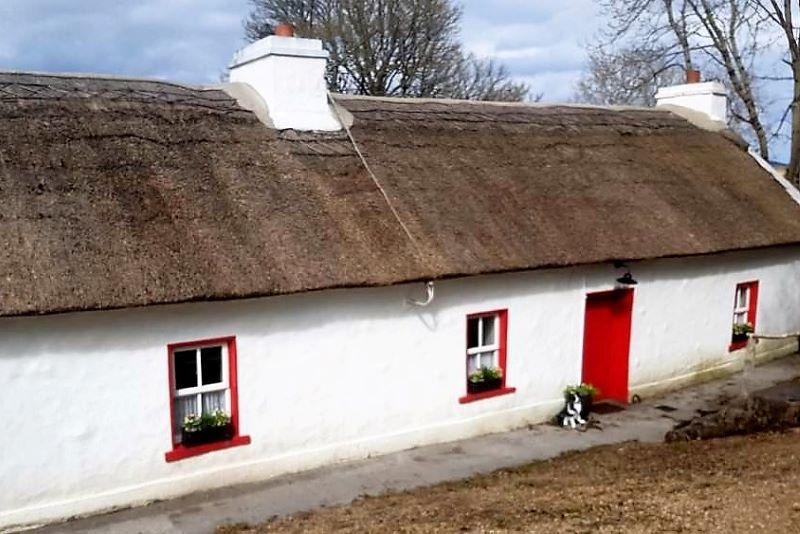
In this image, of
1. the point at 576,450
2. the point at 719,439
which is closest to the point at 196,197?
the point at 576,450

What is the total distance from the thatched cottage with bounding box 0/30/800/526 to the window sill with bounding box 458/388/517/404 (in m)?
0.04

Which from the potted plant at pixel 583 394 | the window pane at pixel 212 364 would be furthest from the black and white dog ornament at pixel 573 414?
the window pane at pixel 212 364

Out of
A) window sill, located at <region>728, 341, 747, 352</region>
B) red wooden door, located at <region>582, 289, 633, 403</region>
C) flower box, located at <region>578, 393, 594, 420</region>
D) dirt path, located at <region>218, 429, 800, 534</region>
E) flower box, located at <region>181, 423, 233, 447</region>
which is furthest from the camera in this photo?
window sill, located at <region>728, 341, 747, 352</region>

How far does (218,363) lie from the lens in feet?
27.5

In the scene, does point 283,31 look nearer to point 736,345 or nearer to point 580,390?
point 580,390

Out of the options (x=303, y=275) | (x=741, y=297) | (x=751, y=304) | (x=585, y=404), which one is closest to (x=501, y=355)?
(x=585, y=404)

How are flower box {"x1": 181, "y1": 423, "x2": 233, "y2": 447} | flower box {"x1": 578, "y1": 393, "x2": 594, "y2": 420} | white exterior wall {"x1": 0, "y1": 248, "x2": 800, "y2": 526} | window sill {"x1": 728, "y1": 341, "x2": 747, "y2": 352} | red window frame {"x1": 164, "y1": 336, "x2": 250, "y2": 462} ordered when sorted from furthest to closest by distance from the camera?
window sill {"x1": 728, "y1": 341, "x2": 747, "y2": 352}
flower box {"x1": 578, "y1": 393, "x2": 594, "y2": 420}
flower box {"x1": 181, "y1": 423, "x2": 233, "y2": 447}
red window frame {"x1": 164, "y1": 336, "x2": 250, "y2": 462}
white exterior wall {"x1": 0, "y1": 248, "x2": 800, "y2": 526}

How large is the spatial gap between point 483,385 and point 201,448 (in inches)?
152

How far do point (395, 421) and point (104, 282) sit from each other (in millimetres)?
4021

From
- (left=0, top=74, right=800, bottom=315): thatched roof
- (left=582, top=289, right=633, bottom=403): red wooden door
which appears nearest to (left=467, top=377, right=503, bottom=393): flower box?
(left=0, top=74, right=800, bottom=315): thatched roof

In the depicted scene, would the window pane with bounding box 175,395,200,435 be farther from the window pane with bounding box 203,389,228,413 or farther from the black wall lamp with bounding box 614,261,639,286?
the black wall lamp with bounding box 614,261,639,286

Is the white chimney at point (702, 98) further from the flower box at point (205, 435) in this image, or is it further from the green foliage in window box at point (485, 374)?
the flower box at point (205, 435)

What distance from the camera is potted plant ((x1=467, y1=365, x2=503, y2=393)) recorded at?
10.2 metres

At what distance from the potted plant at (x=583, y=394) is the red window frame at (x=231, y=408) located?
485cm
